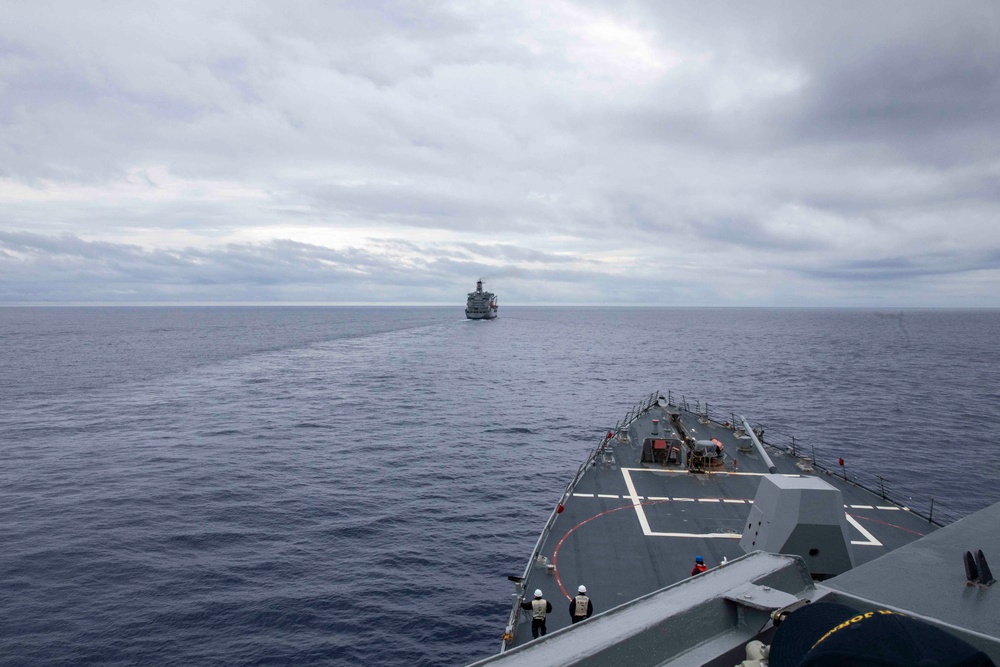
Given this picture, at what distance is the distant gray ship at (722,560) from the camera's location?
18.1ft

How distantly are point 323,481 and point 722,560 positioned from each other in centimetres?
2887

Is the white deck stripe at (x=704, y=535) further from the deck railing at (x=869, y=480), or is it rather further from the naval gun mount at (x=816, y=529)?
the deck railing at (x=869, y=480)

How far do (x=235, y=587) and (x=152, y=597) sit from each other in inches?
129

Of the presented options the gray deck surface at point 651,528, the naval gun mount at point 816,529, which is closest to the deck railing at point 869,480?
the gray deck surface at point 651,528

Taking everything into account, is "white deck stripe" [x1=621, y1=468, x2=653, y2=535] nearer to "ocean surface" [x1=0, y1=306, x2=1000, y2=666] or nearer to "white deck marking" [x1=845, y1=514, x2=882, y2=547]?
"ocean surface" [x1=0, y1=306, x2=1000, y2=666]

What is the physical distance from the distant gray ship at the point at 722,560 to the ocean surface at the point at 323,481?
622cm

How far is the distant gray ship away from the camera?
18.1 ft

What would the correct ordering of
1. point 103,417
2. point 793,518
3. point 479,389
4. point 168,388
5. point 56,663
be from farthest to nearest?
point 479,389
point 168,388
point 103,417
point 56,663
point 793,518

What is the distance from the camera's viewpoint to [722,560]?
20.5 metres

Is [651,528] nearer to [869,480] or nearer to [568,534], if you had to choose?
[568,534]

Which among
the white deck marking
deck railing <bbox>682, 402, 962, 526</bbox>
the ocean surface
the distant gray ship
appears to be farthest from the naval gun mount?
the ocean surface

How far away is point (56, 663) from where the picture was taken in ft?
68.1

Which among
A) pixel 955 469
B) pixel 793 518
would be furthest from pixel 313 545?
pixel 955 469

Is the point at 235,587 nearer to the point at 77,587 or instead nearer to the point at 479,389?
the point at 77,587
